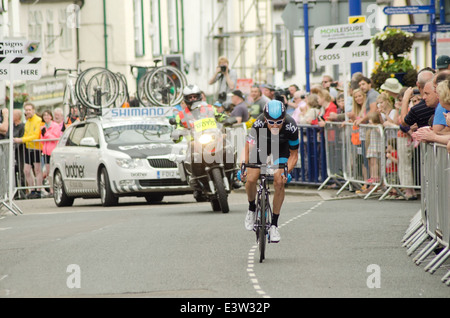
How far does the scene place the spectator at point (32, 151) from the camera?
2634cm

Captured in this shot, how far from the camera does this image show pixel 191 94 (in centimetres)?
1911

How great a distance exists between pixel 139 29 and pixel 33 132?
2258 centimetres

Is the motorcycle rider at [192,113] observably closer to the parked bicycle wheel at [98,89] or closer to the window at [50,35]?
the parked bicycle wheel at [98,89]

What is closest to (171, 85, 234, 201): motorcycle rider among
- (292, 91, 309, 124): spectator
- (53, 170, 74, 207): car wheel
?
(53, 170, 74, 207): car wheel

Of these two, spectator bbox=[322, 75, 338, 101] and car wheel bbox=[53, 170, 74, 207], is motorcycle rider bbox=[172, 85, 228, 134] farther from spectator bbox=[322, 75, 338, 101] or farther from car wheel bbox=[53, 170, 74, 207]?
spectator bbox=[322, 75, 338, 101]

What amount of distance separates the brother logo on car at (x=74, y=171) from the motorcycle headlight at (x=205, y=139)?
4550mm

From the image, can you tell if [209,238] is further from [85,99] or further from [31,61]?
[85,99]

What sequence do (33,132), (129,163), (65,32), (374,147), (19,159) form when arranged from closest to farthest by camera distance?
(374,147) < (129,163) < (19,159) < (33,132) < (65,32)

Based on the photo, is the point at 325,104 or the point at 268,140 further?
the point at 325,104

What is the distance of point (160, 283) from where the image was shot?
10773mm

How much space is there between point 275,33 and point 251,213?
48.3 metres

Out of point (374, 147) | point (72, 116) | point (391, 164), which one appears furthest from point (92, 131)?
point (391, 164)

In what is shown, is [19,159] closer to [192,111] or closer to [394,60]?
[192,111]
